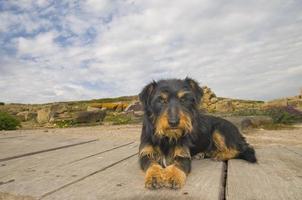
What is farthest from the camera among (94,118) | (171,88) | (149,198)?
(94,118)

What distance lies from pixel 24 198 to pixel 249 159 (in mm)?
2760

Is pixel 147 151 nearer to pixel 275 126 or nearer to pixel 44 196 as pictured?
pixel 44 196

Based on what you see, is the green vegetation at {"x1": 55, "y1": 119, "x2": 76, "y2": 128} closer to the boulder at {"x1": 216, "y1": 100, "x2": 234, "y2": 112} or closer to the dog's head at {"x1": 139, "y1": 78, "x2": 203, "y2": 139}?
the boulder at {"x1": 216, "y1": 100, "x2": 234, "y2": 112}

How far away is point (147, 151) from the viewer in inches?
144

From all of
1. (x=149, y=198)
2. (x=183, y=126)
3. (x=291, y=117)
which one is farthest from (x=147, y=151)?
(x=291, y=117)

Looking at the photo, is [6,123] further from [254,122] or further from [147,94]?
[147,94]

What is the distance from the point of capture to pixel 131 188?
107 inches

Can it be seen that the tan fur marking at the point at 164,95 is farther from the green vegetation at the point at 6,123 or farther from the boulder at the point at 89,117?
the boulder at the point at 89,117

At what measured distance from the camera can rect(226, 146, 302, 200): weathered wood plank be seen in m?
2.44

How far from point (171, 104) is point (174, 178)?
1.11m

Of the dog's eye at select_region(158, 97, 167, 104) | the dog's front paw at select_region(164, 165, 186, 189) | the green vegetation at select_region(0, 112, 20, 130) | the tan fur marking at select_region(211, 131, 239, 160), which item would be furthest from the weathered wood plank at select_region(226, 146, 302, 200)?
the green vegetation at select_region(0, 112, 20, 130)

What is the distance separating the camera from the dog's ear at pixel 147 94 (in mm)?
4090

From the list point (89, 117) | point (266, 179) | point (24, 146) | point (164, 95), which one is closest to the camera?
point (266, 179)

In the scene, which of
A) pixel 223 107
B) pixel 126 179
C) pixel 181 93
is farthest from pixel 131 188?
pixel 223 107
